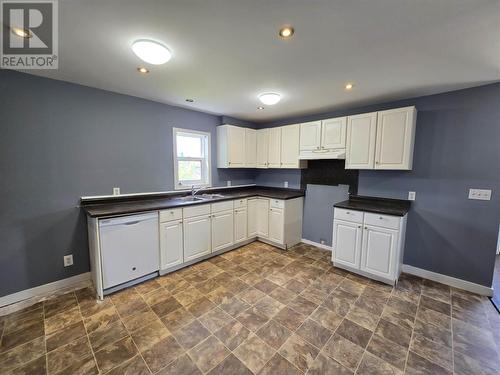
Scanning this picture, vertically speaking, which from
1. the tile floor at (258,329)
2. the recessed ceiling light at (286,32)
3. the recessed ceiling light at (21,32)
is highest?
the recessed ceiling light at (21,32)

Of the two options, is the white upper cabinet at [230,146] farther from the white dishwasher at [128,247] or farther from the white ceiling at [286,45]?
the white dishwasher at [128,247]

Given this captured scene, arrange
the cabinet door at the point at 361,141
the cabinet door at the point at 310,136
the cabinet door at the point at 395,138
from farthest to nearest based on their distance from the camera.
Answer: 1. the cabinet door at the point at 310,136
2. the cabinet door at the point at 361,141
3. the cabinet door at the point at 395,138

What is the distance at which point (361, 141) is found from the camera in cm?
291

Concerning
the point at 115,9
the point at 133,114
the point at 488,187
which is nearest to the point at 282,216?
the point at 488,187

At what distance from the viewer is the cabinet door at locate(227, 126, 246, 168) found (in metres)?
3.84

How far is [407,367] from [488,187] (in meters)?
2.23

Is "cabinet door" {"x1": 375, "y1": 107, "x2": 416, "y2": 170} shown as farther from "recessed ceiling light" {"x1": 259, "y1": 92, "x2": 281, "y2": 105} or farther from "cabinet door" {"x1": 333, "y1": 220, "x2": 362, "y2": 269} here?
"recessed ceiling light" {"x1": 259, "y1": 92, "x2": 281, "y2": 105}

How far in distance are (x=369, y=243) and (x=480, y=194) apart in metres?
1.34

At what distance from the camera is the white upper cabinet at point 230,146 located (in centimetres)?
380

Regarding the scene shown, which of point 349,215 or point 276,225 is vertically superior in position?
point 349,215

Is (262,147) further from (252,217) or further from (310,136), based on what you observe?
(252,217)

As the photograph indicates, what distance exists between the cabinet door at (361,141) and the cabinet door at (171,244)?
8.68ft

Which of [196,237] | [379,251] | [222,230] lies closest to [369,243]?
[379,251]

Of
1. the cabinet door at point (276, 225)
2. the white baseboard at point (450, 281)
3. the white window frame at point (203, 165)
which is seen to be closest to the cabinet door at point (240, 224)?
the cabinet door at point (276, 225)
